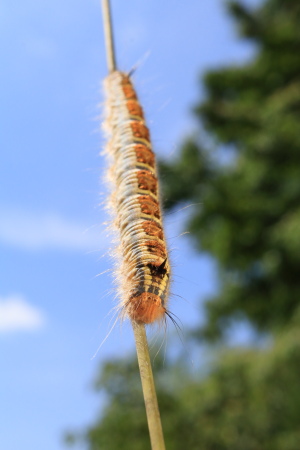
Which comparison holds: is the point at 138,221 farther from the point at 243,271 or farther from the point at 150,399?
the point at 243,271

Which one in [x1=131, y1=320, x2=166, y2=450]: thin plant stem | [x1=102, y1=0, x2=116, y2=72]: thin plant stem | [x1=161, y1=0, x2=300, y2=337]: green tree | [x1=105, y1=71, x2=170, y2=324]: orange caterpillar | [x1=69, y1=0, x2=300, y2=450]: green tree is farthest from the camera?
[x1=161, y1=0, x2=300, y2=337]: green tree

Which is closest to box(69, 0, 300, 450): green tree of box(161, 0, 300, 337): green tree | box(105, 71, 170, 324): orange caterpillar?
box(161, 0, 300, 337): green tree

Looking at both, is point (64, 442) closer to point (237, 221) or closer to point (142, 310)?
point (237, 221)

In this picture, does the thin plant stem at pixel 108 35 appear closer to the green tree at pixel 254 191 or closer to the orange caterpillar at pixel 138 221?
the orange caterpillar at pixel 138 221

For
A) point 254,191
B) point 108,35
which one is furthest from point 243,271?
point 108,35

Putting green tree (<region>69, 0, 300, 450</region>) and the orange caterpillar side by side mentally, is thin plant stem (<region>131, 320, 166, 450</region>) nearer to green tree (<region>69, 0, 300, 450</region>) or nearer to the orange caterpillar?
the orange caterpillar

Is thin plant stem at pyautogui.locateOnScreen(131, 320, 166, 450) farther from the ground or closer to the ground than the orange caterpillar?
closer to the ground

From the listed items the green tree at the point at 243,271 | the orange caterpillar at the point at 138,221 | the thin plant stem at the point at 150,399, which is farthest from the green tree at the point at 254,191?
the thin plant stem at the point at 150,399
